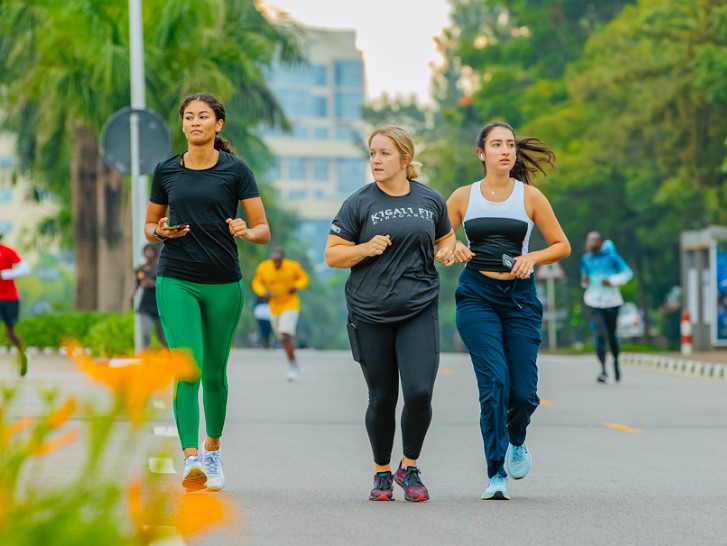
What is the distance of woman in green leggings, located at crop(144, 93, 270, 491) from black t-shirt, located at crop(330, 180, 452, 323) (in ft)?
1.78

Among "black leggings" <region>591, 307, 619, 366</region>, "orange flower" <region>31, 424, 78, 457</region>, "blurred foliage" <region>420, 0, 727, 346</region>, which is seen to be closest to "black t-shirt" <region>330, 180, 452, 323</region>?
"orange flower" <region>31, 424, 78, 457</region>

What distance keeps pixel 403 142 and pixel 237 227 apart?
0.86 meters

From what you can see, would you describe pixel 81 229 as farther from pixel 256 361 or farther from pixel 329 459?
pixel 329 459

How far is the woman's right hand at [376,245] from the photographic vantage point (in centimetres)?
751

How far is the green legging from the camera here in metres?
7.93

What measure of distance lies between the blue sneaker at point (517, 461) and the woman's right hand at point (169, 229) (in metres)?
1.88

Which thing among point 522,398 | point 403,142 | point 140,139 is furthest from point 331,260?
point 140,139

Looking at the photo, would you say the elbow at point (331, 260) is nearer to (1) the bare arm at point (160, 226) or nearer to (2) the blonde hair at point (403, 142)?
(2) the blonde hair at point (403, 142)

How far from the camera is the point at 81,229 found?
34.2m

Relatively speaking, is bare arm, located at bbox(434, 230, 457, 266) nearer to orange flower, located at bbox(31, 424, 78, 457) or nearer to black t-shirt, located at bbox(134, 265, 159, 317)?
orange flower, located at bbox(31, 424, 78, 457)

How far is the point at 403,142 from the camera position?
25.5 ft

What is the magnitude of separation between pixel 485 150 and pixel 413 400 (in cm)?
136

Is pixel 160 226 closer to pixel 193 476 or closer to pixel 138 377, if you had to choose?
pixel 193 476

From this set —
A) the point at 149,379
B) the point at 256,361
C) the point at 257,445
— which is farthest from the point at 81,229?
the point at 149,379
